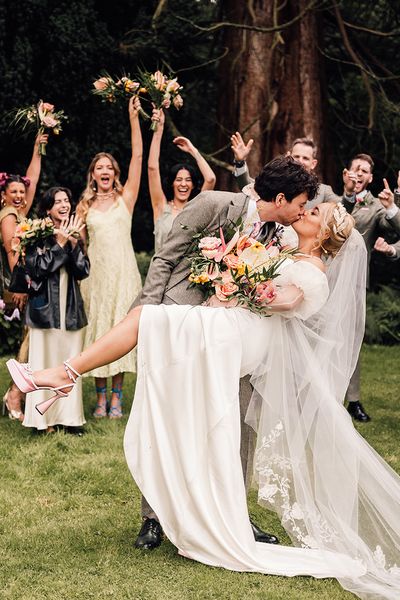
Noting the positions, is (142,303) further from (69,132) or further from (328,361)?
(69,132)

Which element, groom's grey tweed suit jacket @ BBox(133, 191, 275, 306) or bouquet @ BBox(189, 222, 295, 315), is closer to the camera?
bouquet @ BBox(189, 222, 295, 315)

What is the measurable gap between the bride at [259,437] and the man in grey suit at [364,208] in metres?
2.29

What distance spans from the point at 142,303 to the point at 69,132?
7848 millimetres

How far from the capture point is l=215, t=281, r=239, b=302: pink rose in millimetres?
4035

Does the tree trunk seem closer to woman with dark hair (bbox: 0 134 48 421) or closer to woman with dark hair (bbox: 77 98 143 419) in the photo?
woman with dark hair (bbox: 77 98 143 419)

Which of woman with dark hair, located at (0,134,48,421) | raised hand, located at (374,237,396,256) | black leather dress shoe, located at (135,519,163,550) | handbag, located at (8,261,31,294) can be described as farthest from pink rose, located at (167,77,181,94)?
black leather dress shoe, located at (135,519,163,550)

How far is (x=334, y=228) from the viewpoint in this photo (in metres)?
4.27

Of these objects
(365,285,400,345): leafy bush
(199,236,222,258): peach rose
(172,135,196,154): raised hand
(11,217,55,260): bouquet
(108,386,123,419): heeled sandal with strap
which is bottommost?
(108,386,123,419): heeled sandal with strap

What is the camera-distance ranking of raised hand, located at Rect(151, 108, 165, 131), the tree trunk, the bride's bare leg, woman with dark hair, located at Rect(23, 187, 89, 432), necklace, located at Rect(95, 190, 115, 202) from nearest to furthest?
the bride's bare leg
woman with dark hair, located at Rect(23, 187, 89, 432)
raised hand, located at Rect(151, 108, 165, 131)
necklace, located at Rect(95, 190, 115, 202)
the tree trunk

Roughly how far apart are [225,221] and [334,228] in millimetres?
535

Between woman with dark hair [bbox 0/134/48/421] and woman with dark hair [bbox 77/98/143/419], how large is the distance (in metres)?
0.50

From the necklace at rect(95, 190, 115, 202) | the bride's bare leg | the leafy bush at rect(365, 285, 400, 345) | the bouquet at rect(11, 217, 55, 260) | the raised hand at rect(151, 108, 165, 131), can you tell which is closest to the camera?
the bride's bare leg

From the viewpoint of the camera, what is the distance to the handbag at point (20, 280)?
21.2 ft

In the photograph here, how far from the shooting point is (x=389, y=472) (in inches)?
163
